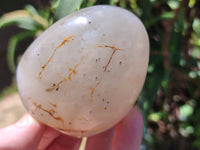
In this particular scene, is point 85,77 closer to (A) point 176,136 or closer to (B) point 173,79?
(B) point 173,79

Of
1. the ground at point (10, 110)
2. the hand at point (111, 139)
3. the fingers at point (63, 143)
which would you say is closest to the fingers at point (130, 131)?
the hand at point (111, 139)

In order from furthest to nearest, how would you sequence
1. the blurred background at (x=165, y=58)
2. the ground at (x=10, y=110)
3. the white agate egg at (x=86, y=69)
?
the ground at (x=10, y=110) → the blurred background at (x=165, y=58) → the white agate egg at (x=86, y=69)

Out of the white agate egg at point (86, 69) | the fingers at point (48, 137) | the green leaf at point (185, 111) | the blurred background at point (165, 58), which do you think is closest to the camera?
the white agate egg at point (86, 69)

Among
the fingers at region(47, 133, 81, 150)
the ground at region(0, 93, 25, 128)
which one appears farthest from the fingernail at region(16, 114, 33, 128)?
the ground at region(0, 93, 25, 128)

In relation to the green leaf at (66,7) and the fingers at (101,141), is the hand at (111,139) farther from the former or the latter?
the green leaf at (66,7)

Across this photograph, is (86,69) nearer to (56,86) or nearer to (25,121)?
(56,86)

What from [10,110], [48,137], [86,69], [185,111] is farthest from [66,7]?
[10,110]
